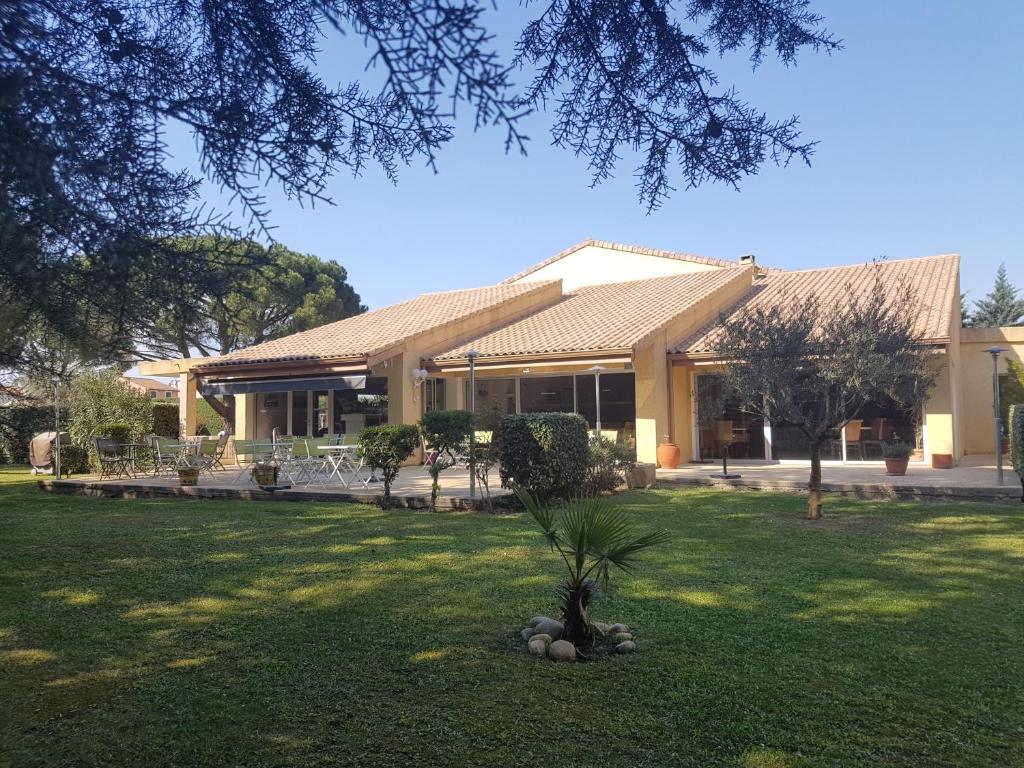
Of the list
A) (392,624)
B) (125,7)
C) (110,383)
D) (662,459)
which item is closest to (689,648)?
(392,624)

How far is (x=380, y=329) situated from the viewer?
83.4 feet

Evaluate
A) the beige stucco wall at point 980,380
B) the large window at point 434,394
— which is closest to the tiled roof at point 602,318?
the large window at point 434,394

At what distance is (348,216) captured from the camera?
4602mm

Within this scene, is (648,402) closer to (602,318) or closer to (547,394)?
(547,394)

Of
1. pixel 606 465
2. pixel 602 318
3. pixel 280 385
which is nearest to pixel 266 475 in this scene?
pixel 280 385

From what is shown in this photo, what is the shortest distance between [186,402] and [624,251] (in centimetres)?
2038

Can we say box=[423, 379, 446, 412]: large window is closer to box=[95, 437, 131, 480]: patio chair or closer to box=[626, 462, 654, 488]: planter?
box=[95, 437, 131, 480]: patio chair

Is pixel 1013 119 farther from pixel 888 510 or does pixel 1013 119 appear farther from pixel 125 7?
pixel 125 7

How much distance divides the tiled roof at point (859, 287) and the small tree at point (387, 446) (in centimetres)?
1001

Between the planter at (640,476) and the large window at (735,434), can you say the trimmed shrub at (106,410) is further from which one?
the large window at (735,434)

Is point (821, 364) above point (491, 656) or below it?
above

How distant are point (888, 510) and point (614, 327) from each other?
423 inches

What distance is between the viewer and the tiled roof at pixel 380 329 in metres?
22.2

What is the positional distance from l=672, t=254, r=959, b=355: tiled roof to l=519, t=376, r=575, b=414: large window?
3.56 metres
